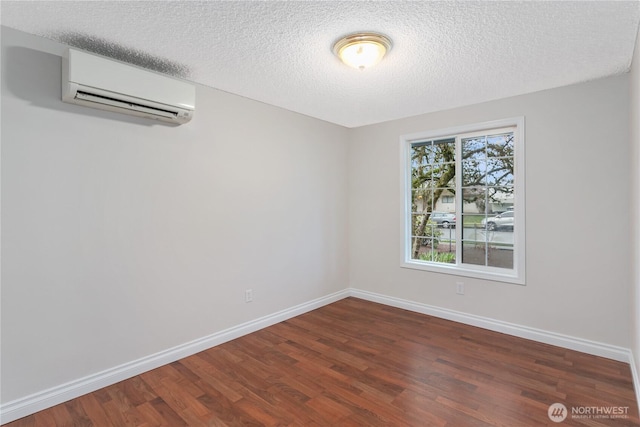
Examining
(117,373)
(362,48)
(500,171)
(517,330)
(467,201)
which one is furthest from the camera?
(467,201)

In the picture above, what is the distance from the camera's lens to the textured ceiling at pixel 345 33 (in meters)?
1.77

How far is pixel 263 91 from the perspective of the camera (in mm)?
3047

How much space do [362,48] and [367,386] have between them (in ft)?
7.61

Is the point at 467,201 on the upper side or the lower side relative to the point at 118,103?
lower

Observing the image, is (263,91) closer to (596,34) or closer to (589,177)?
(596,34)

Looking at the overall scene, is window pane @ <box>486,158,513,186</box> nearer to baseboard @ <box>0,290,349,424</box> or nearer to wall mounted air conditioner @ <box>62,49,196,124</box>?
baseboard @ <box>0,290,349,424</box>

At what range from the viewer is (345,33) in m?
2.01

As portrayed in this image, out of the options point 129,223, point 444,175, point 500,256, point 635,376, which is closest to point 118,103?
point 129,223

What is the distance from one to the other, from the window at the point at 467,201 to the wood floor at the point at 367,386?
794 millimetres

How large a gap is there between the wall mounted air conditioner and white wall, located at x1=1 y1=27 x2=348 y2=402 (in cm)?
14

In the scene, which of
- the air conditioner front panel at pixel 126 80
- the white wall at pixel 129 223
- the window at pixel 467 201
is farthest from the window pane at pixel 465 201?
the air conditioner front panel at pixel 126 80

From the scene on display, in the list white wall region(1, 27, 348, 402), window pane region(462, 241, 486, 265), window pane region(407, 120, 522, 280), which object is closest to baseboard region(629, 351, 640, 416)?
window pane region(407, 120, 522, 280)

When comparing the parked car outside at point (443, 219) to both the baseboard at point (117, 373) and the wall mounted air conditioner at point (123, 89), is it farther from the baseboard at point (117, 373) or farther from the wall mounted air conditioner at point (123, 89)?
the wall mounted air conditioner at point (123, 89)

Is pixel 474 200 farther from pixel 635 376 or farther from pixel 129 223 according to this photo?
pixel 129 223
